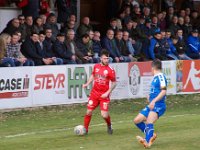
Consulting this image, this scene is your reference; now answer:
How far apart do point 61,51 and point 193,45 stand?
24.2ft

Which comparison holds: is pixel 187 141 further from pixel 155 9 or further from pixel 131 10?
pixel 155 9

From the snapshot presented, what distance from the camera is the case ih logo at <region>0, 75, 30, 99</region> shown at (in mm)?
19688

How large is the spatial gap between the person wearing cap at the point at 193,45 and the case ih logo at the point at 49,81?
316 inches

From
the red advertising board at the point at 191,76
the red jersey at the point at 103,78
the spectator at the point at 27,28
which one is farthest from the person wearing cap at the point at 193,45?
the red jersey at the point at 103,78

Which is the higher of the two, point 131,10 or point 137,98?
point 131,10

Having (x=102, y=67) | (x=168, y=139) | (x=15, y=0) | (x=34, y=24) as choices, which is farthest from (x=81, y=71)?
(x=168, y=139)

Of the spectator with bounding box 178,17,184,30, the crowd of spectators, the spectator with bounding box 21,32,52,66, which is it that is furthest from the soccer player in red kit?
the spectator with bounding box 178,17,184,30

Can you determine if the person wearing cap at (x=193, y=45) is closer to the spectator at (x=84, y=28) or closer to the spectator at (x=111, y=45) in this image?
the spectator at (x=111, y=45)

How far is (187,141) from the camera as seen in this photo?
47.3ft

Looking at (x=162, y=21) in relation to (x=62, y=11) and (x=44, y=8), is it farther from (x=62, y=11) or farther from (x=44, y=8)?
(x=44, y=8)

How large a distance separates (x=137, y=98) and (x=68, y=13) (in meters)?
4.32

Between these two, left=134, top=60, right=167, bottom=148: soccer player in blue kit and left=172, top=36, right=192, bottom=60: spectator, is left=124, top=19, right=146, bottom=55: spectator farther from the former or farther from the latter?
left=134, top=60, right=167, bottom=148: soccer player in blue kit

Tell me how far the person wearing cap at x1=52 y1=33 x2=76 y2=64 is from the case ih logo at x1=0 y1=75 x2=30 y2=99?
238 cm

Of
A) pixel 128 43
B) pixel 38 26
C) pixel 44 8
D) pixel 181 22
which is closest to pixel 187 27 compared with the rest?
pixel 181 22
